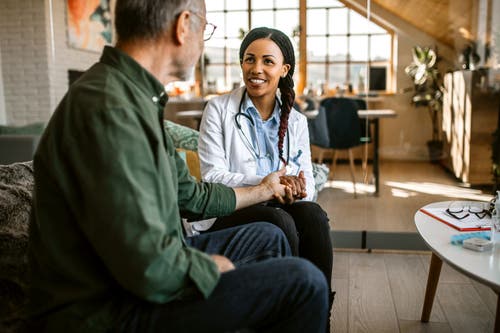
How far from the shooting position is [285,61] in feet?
6.70

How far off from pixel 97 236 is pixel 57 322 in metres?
0.21

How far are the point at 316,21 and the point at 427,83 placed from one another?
91 cm

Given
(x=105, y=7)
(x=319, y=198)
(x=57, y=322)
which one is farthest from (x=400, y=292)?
(x=105, y=7)

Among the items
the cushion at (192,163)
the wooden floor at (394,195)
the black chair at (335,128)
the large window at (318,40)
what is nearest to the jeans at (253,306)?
the cushion at (192,163)

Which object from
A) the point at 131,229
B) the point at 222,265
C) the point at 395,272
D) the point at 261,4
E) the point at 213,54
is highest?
the point at 261,4

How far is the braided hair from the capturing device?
6.55 ft

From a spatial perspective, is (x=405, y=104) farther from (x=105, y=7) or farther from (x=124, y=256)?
(x=105, y=7)

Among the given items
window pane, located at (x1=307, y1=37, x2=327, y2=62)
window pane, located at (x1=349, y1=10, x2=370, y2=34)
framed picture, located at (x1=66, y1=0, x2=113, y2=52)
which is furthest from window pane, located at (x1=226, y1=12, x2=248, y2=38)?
framed picture, located at (x1=66, y1=0, x2=113, y2=52)

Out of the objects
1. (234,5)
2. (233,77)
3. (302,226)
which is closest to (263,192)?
(302,226)

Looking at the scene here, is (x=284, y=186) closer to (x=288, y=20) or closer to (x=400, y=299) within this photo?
(x=400, y=299)

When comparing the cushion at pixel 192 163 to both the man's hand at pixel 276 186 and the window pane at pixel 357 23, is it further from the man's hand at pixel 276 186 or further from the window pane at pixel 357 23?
the window pane at pixel 357 23

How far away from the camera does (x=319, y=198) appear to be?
389 centimetres

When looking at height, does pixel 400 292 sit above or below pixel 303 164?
below

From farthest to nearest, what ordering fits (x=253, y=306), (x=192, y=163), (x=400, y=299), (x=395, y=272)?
1. (x=395, y=272)
2. (x=192, y=163)
3. (x=400, y=299)
4. (x=253, y=306)
